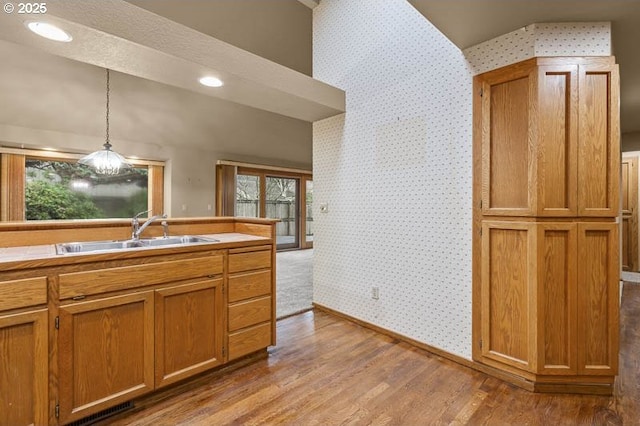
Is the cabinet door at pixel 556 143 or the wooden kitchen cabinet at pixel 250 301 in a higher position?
the cabinet door at pixel 556 143

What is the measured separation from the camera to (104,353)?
1.70 m

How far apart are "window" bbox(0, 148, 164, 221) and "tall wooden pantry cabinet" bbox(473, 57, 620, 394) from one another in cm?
489

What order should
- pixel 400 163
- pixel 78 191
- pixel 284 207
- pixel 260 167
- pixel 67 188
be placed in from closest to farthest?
pixel 400 163 → pixel 67 188 → pixel 78 191 → pixel 260 167 → pixel 284 207

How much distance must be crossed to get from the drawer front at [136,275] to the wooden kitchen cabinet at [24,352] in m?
0.11

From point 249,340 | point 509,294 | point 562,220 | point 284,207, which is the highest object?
point 284,207

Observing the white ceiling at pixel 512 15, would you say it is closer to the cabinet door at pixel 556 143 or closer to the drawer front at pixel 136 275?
the cabinet door at pixel 556 143

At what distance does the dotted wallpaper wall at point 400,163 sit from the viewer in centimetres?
231

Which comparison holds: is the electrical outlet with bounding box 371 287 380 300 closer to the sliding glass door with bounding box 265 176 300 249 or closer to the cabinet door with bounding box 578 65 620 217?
the cabinet door with bounding box 578 65 620 217

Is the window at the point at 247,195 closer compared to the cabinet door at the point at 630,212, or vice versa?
the cabinet door at the point at 630,212

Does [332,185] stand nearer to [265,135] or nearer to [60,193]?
[265,135]

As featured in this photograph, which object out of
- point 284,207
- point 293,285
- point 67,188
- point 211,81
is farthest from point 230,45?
point 284,207

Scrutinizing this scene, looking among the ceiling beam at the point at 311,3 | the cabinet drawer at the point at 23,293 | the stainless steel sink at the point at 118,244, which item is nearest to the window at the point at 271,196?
the ceiling beam at the point at 311,3

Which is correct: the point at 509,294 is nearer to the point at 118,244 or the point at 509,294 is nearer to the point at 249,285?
the point at 249,285

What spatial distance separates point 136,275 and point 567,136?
2632mm
